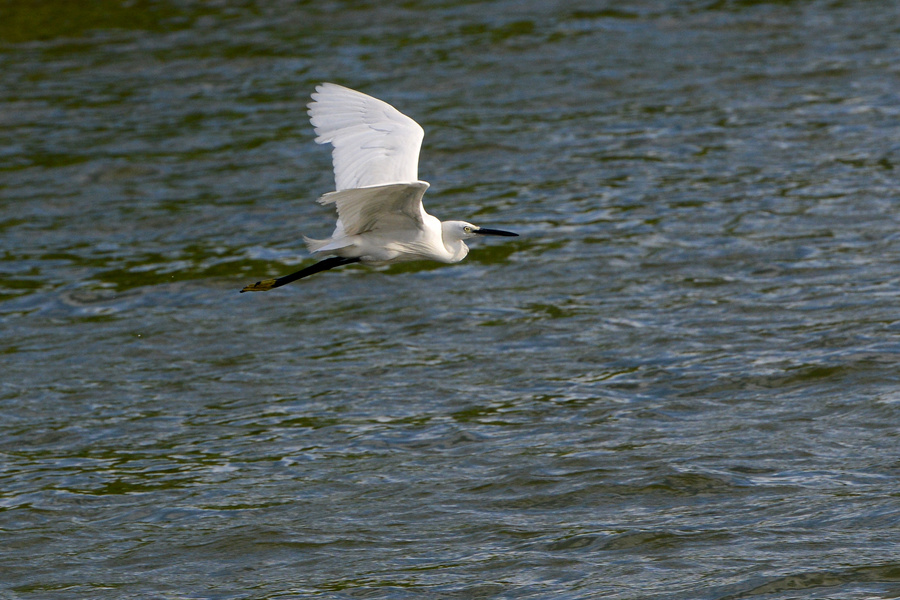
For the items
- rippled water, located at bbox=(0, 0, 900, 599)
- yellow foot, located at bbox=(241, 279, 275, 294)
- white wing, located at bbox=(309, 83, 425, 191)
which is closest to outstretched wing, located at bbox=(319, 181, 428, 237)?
white wing, located at bbox=(309, 83, 425, 191)

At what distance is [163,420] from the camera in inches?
390

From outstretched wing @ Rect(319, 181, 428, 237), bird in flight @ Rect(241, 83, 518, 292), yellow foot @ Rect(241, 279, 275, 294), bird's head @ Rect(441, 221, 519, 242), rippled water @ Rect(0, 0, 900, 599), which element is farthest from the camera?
bird's head @ Rect(441, 221, 519, 242)

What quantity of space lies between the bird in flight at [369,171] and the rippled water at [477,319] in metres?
1.50

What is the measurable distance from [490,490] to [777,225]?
17.2ft

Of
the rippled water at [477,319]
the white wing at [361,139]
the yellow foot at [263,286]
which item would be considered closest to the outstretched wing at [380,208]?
the white wing at [361,139]

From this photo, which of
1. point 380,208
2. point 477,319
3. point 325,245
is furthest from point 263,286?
point 477,319

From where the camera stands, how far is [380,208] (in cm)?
773

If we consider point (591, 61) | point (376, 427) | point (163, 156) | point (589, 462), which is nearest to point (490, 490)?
point (589, 462)

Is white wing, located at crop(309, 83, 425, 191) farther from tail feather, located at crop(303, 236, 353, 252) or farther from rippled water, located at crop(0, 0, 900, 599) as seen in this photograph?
rippled water, located at crop(0, 0, 900, 599)

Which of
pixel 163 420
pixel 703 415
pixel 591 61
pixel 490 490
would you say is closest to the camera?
pixel 490 490

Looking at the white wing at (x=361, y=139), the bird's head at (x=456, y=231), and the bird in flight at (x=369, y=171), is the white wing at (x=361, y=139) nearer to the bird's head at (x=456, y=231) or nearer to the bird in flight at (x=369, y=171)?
the bird in flight at (x=369, y=171)

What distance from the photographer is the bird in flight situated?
8.02 m

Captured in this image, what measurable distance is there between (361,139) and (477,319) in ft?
11.2

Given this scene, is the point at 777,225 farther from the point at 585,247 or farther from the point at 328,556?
the point at 328,556
